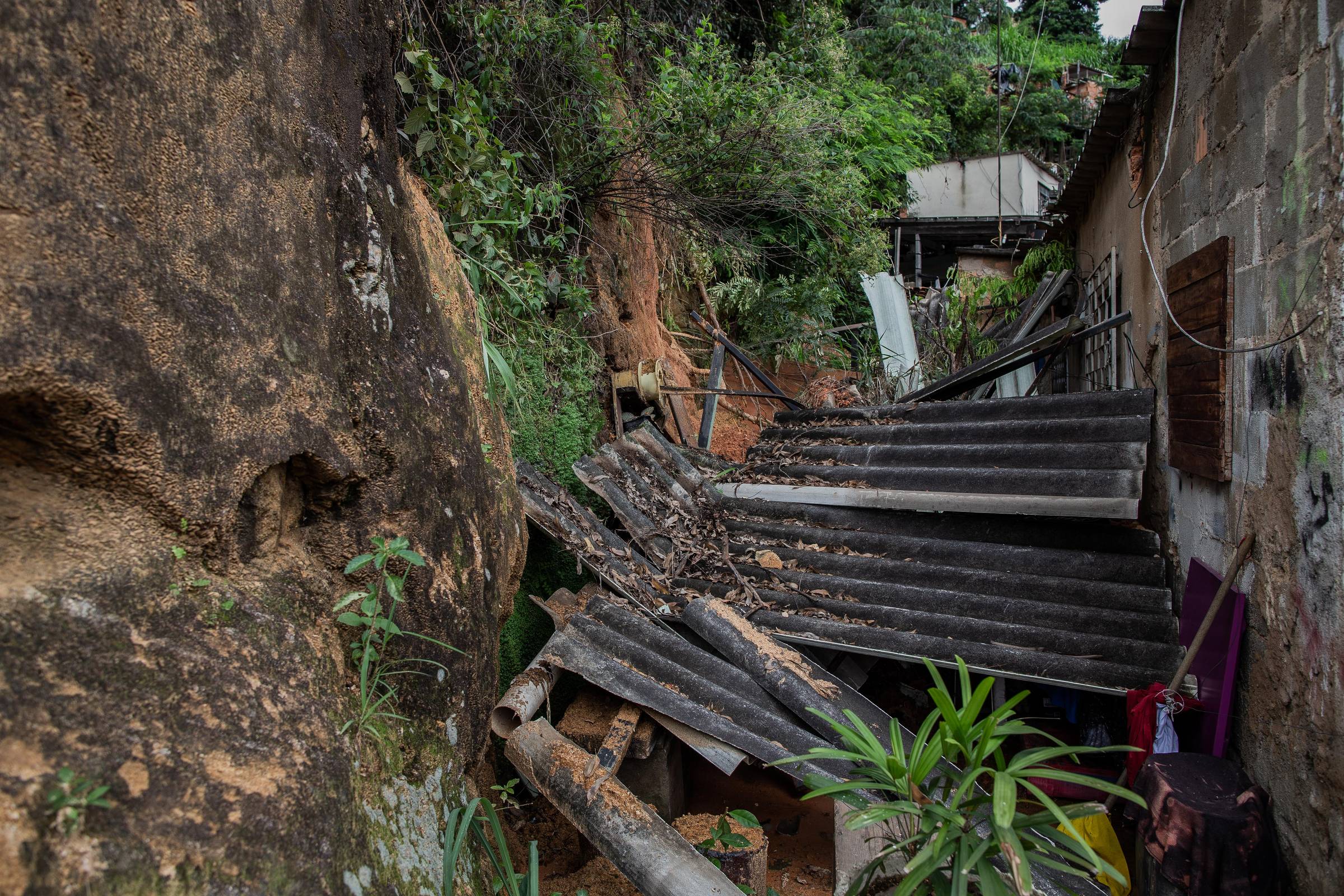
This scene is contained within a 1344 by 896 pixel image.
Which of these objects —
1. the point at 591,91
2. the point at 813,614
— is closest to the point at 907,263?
the point at 591,91

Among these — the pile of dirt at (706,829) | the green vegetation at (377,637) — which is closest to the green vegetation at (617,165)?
the green vegetation at (377,637)

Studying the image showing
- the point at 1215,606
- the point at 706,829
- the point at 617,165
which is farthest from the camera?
the point at 617,165

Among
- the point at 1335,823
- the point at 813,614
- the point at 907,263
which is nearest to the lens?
the point at 1335,823

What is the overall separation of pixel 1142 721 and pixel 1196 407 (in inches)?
60.2

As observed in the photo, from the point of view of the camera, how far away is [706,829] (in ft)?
12.0

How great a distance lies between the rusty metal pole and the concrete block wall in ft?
6.73

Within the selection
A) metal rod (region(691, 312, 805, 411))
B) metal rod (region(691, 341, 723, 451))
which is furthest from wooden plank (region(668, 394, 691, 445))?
metal rod (region(691, 312, 805, 411))

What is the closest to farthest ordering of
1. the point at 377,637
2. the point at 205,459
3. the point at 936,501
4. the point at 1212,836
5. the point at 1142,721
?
the point at 205,459
the point at 377,637
the point at 1212,836
the point at 1142,721
the point at 936,501

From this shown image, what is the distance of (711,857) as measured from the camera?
324 centimetres

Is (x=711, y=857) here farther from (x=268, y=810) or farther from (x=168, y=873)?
(x=168, y=873)

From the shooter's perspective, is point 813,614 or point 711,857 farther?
point 813,614

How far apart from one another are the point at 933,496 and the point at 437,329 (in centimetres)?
338

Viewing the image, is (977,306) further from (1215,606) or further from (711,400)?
(1215,606)

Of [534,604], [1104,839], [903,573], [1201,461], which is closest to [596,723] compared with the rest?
[534,604]
